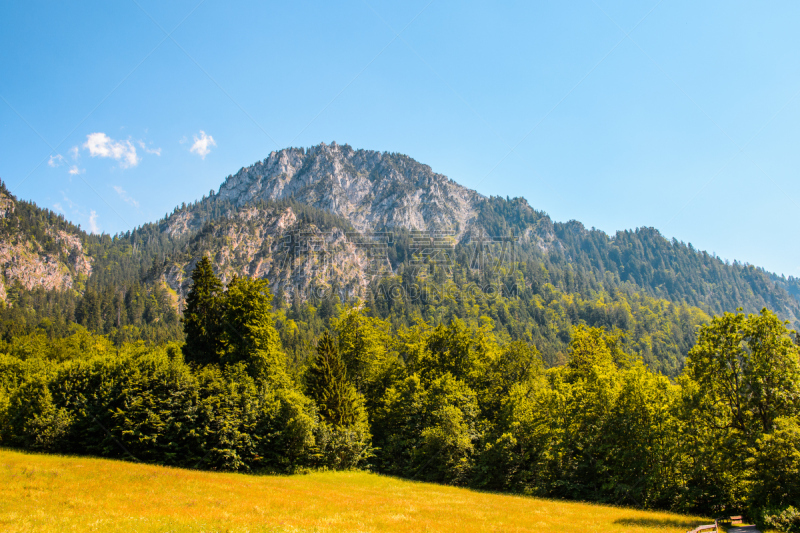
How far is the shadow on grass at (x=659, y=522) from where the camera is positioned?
2102cm

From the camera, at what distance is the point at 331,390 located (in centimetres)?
4069

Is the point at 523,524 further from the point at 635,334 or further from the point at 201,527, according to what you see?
the point at 635,334

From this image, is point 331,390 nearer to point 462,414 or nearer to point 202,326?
point 462,414

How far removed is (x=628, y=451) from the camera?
30.0m

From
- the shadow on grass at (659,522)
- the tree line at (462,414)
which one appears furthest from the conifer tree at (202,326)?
the shadow on grass at (659,522)

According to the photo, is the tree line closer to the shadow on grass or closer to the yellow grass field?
the shadow on grass

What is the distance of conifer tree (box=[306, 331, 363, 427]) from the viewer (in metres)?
39.8

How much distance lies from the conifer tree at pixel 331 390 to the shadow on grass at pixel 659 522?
2435cm

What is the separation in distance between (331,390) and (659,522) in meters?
27.5

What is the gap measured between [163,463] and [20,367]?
39017 millimetres

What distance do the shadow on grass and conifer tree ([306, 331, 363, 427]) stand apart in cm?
2435

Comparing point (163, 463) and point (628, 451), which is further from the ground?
point (628, 451)

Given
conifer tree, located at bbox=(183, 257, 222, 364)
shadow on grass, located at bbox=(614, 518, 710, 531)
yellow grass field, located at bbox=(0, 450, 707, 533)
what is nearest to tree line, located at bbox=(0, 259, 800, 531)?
conifer tree, located at bbox=(183, 257, 222, 364)

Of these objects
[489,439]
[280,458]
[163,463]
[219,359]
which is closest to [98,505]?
[163,463]
